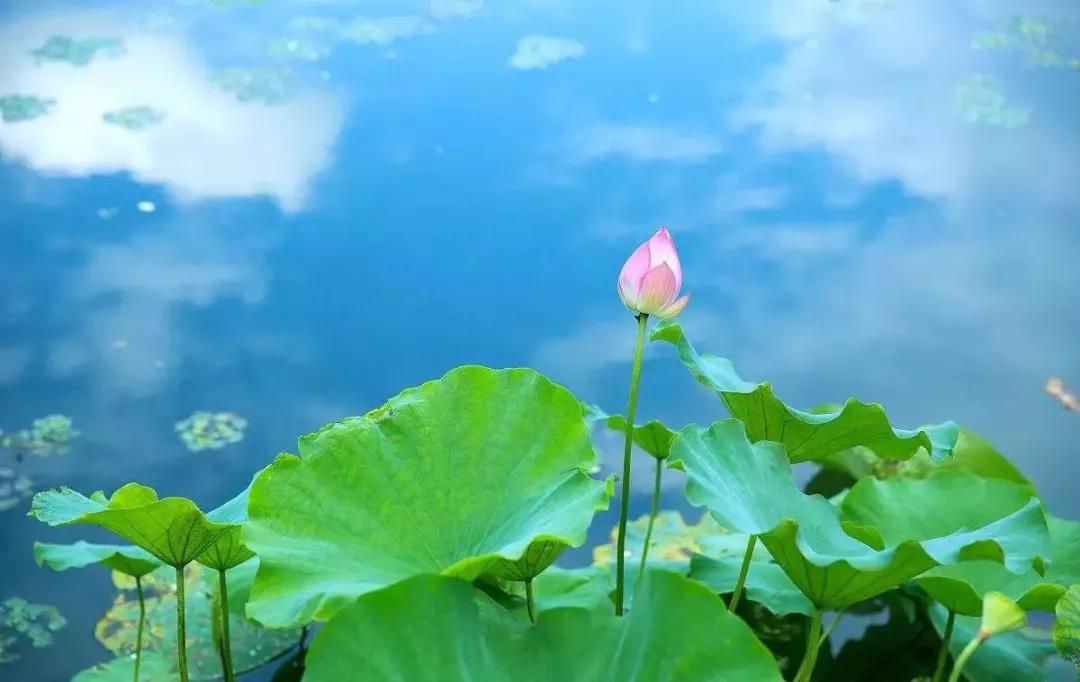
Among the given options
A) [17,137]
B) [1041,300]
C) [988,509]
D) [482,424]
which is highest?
[17,137]

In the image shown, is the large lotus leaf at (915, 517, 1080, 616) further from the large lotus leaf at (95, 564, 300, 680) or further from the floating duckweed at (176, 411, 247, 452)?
the floating duckweed at (176, 411, 247, 452)

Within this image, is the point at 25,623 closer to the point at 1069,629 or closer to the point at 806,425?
the point at 806,425

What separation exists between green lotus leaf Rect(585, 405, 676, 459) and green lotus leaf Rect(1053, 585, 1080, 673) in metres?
0.46

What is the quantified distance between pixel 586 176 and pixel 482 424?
2263 mm

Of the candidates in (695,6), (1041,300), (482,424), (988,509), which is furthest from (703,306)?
(695,6)

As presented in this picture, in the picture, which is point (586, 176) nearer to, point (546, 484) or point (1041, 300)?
point (1041, 300)

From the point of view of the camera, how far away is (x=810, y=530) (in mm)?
948

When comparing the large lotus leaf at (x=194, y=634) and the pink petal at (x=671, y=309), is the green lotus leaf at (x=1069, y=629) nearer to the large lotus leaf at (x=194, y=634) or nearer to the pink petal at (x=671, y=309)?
the pink petal at (x=671, y=309)

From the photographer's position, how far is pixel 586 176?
125 inches

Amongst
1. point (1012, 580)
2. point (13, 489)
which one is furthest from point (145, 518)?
point (13, 489)

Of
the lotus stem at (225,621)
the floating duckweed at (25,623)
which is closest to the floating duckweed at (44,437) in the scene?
the floating duckweed at (25,623)

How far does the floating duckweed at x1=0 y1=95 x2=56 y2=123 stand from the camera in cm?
339

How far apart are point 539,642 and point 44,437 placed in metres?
1.71

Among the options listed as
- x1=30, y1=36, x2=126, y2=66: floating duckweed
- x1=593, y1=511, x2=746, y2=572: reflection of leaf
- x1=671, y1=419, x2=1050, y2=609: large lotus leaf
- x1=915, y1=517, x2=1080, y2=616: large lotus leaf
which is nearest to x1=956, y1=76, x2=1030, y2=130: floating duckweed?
x1=593, y1=511, x2=746, y2=572: reflection of leaf
